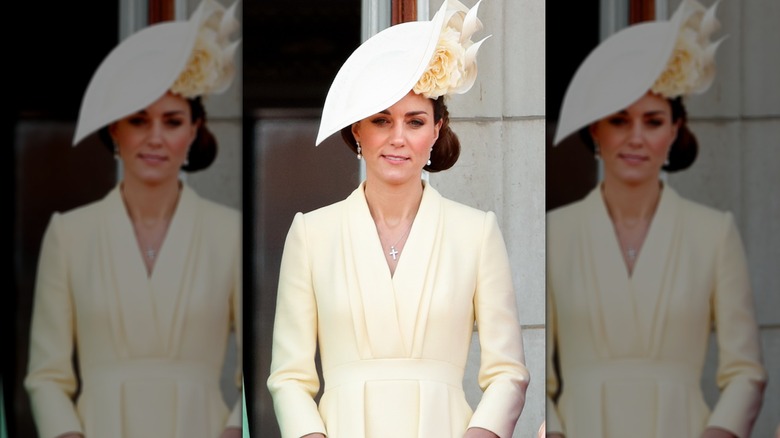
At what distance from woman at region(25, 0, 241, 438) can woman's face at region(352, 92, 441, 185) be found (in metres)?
0.95

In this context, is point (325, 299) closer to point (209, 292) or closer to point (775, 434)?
point (209, 292)

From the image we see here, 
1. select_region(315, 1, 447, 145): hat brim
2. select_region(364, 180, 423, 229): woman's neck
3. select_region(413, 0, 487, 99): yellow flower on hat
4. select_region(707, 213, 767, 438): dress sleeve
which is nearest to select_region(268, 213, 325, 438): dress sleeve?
select_region(364, 180, 423, 229): woman's neck

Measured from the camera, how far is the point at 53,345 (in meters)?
2.62

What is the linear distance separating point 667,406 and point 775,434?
209 millimetres

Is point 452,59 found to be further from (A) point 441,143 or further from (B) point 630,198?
(B) point 630,198

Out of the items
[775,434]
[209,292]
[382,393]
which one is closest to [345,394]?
[382,393]

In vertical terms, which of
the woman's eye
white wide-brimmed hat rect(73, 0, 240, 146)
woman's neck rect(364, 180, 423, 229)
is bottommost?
woman's neck rect(364, 180, 423, 229)

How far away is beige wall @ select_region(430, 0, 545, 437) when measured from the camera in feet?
13.5

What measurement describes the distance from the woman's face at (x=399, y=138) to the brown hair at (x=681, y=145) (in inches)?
44.4

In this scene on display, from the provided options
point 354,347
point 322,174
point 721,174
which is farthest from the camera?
point 322,174

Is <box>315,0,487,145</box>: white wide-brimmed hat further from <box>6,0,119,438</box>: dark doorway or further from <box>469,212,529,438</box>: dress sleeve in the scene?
<box>6,0,119,438</box>: dark doorway

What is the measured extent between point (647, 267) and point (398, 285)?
3.45 ft

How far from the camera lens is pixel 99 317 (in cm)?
256

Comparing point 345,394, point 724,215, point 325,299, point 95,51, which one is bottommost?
point 345,394
